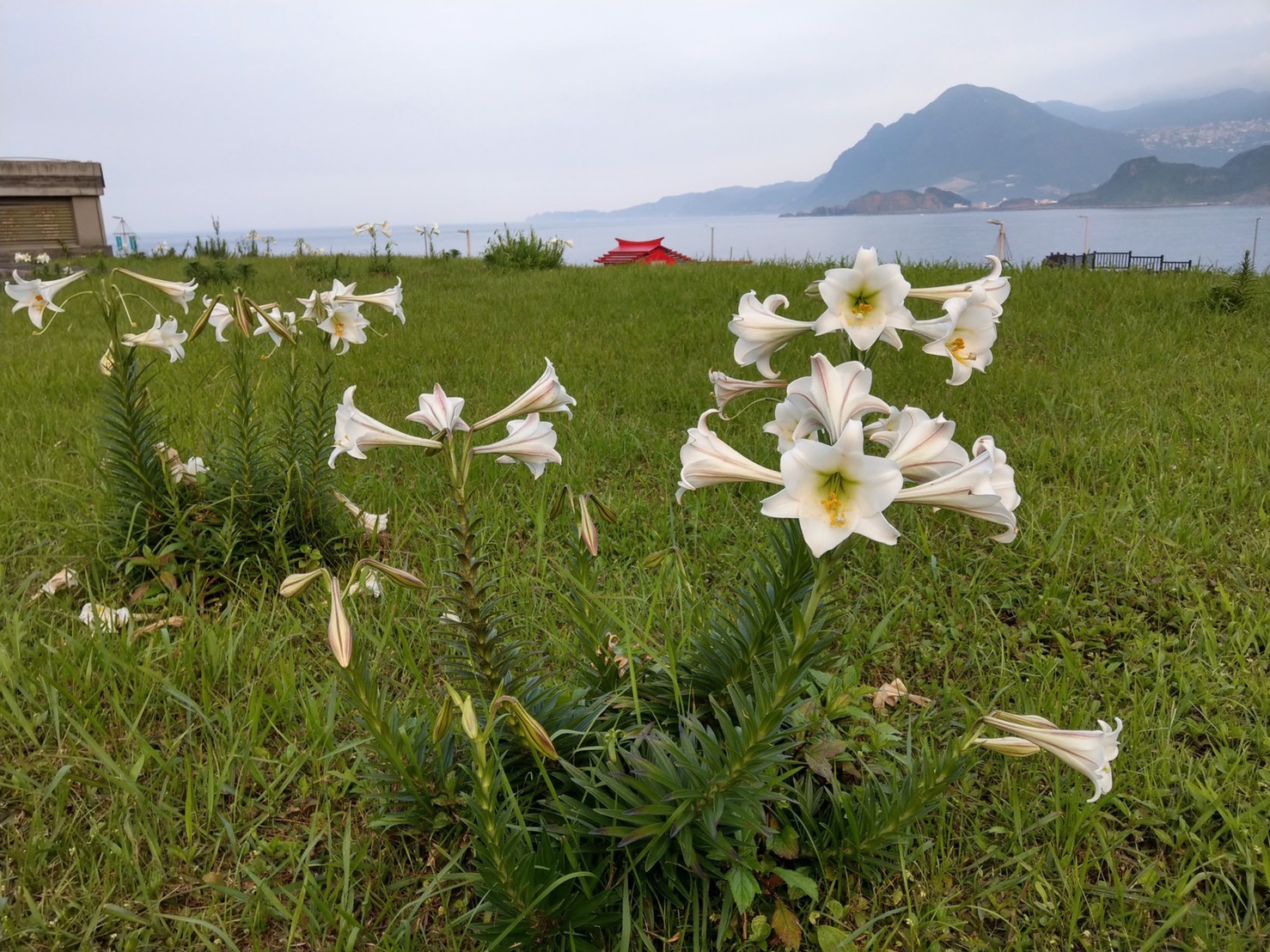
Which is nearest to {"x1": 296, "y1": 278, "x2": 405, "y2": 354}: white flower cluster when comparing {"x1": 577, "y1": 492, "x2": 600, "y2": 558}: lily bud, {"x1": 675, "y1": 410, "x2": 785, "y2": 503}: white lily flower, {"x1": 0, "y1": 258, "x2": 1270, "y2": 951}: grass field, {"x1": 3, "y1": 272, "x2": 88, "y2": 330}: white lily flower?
{"x1": 3, "y1": 272, "x2": 88, "y2": 330}: white lily flower

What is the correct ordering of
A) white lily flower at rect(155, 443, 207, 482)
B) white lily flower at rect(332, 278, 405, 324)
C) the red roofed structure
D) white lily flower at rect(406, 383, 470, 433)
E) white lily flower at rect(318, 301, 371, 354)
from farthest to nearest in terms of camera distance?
1. the red roofed structure
2. white lily flower at rect(155, 443, 207, 482)
3. white lily flower at rect(318, 301, 371, 354)
4. white lily flower at rect(332, 278, 405, 324)
5. white lily flower at rect(406, 383, 470, 433)

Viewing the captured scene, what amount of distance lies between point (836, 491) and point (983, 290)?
57 cm

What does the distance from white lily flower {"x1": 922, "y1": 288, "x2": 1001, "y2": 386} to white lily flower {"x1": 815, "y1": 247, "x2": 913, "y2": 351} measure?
0.09 m

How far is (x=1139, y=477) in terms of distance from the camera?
2.94 metres

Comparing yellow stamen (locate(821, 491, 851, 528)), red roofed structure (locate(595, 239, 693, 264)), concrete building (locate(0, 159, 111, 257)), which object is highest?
concrete building (locate(0, 159, 111, 257))

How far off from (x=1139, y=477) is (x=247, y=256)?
11.1 m

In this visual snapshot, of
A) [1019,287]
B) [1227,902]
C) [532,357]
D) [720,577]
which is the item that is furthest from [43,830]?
[1019,287]

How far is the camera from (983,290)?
50.2 inches

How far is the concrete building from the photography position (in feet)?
36.7

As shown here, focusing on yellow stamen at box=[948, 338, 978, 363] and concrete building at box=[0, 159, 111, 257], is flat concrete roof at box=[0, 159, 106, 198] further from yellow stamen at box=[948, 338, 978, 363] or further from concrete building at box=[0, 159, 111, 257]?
yellow stamen at box=[948, 338, 978, 363]

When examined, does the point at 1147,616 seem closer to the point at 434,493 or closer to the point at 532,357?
the point at 434,493

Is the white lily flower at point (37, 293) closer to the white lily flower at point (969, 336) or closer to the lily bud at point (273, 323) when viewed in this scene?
the lily bud at point (273, 323)

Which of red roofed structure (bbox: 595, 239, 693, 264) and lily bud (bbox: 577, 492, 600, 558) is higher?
red roofed structure (bbox: 595, 239, 693, 264)

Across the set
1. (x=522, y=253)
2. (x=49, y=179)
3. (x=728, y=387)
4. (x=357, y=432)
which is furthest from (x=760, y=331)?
(x=49, y=179)
